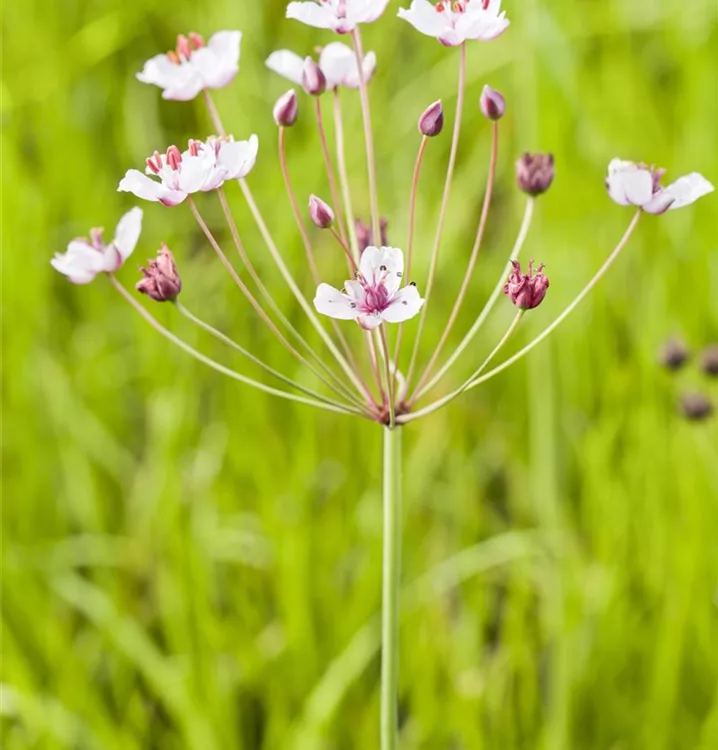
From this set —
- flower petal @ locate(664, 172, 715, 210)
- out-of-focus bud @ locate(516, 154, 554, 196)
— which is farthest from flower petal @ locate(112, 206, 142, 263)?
flower petal @ locate(664, 172, 715, 210)

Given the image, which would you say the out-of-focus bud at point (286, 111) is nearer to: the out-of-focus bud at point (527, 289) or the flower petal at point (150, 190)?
the flower petal at point (150, 190)

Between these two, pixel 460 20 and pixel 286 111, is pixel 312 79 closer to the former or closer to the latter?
pixel 286 111

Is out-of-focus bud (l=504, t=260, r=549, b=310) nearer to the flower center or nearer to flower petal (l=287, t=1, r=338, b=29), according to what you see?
flower petal (l=287, t=1, r=338, b=29)

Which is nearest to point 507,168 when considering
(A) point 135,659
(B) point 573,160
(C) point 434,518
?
(B) point 573,160

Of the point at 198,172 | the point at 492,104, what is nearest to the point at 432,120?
the point at 492,104

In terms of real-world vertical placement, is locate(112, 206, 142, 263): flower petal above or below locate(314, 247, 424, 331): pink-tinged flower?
above

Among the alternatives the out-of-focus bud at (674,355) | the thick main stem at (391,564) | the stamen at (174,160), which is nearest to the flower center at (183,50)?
the stamen at (174,160)

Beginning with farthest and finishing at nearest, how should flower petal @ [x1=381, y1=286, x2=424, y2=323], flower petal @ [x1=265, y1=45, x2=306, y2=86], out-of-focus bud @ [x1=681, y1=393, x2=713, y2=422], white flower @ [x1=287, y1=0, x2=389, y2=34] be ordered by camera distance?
1. out-of-focus bud @ [x1=681, y1=393, x2=713, y2=422]
2. flower petal @ [x1=265, y1=45, x2=306, y2=86]
3. white flower @ [x1=287, y1=0, x2=389, y2=34]
4. flower petal @ [x1=381, y1=286, x2=424, y2=323]

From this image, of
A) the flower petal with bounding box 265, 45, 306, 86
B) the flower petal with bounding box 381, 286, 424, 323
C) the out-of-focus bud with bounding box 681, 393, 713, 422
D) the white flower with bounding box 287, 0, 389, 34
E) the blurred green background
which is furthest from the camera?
the blurred green background
